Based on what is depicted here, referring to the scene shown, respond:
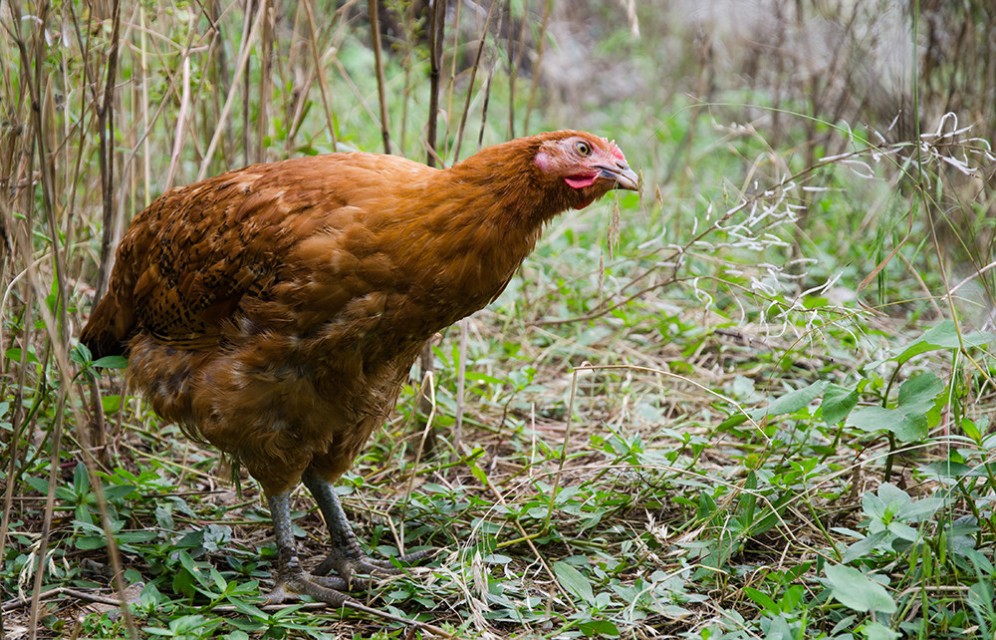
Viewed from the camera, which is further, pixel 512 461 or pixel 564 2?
pixel 564 2

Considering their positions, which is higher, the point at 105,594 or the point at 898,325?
the point at 898,325

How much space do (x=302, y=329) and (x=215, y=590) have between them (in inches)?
34.9

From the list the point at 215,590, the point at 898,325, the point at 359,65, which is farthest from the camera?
the point at 359,65

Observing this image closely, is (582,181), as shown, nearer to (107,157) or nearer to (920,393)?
(920,393)

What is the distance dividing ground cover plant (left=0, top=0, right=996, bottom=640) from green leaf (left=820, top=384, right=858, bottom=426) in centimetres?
1

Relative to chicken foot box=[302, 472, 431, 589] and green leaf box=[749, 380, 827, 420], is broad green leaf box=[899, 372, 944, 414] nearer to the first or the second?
green leaf box=[749, 380, 827, 420]

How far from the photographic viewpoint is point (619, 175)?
305cm

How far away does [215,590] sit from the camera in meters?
3.18

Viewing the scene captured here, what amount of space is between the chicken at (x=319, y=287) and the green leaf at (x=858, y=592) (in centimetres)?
126

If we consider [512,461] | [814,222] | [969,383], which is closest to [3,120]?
[512,461]

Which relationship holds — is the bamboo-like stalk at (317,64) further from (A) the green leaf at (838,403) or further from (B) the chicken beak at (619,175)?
(A) the green leaf at (838,403)

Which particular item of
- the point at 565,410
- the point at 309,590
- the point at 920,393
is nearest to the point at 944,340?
the point at 920,393

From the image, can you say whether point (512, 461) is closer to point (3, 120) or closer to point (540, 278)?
point (540, 278)

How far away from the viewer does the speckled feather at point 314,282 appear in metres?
2.97
